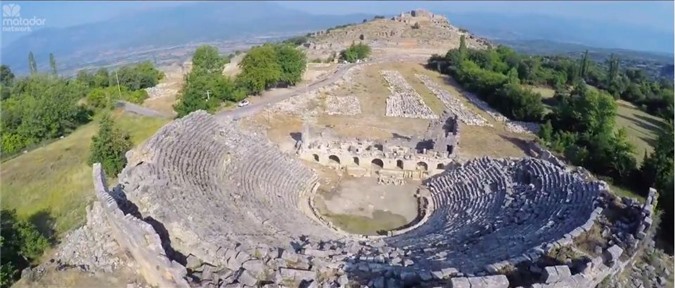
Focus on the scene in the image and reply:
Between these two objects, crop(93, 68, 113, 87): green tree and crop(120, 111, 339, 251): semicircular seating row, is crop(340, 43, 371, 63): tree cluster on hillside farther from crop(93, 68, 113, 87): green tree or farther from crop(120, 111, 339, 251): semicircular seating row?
crop(120, 111, 339, 251): semicircular seating row

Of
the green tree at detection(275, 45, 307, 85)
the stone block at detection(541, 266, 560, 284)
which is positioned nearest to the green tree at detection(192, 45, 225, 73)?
the green tree at detection(275, 45, 307, 85)

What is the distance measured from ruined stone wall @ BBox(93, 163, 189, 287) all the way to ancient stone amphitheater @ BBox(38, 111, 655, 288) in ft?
0.13

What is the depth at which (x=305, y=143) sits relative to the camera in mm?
27047

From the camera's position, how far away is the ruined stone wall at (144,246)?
11758 millimetres

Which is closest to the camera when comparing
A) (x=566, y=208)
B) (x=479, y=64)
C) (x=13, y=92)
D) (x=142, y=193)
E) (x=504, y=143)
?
(x=142, y=193)

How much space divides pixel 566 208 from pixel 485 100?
27.6 m

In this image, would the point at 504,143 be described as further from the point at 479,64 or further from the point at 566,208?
the point at 479,64

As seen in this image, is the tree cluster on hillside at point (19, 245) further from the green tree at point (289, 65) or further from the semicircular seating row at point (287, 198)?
the green tree at point (289, 65)

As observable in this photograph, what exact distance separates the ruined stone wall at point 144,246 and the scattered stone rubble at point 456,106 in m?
27.0

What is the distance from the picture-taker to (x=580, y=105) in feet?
114

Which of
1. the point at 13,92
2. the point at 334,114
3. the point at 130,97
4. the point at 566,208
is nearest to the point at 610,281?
the point at 566,208

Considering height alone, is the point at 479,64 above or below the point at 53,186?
above

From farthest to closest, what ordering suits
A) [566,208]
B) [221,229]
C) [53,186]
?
1. [53,186]
2. [566,208]
3. [221,229]

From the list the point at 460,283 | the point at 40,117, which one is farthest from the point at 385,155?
the point at 40,117
